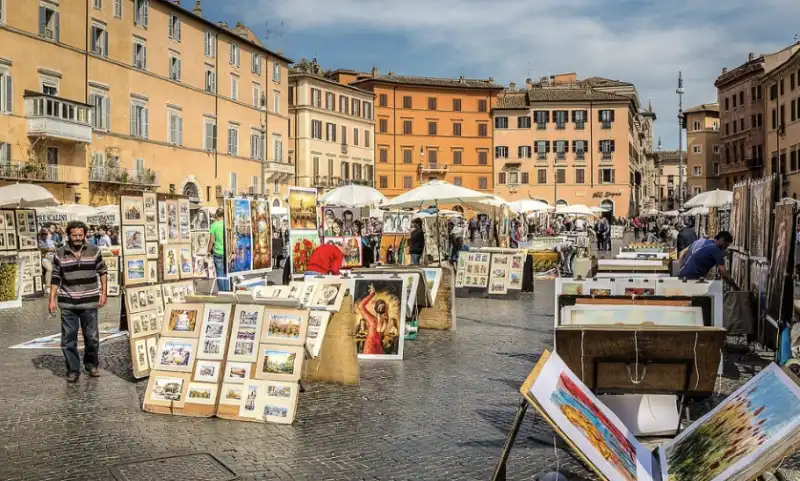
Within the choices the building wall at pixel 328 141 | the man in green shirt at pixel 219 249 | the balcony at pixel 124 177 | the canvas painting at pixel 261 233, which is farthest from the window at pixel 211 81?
A: the canvas painting at pixel 261 233

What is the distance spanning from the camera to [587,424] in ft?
13.9

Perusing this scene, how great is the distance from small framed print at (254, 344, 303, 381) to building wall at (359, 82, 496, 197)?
68409 mm

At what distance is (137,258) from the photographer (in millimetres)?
9953

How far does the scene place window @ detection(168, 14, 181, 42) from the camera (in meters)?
46.4

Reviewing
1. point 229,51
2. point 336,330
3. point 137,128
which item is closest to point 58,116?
point 137,128

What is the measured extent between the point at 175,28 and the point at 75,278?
135 ft

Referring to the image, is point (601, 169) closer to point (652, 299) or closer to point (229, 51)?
point (229, 51)

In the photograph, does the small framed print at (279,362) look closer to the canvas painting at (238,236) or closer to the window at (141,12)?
the canvas painting at (238,236)

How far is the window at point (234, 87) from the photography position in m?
52.8

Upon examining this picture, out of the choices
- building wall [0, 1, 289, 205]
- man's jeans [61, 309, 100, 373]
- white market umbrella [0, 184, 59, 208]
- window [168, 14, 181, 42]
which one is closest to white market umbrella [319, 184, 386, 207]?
white market umbrella [0, 184, 59, 208]

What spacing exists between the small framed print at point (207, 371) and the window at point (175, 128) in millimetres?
40475

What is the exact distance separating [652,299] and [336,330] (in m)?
3.19

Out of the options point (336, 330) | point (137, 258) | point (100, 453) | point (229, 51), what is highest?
point (229, 51)

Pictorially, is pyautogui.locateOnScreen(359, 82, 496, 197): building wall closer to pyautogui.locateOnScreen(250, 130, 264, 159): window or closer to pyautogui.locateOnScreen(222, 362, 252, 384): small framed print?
pyautogui.locateOnScreen(250, 130, 264, 159): window
